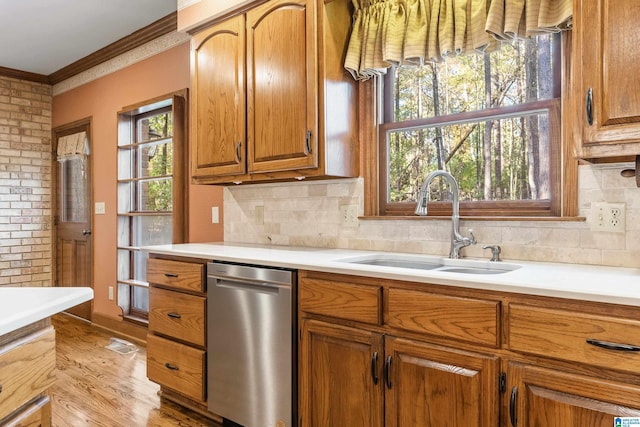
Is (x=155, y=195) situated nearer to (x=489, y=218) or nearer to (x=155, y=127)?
(x=155, y=127)

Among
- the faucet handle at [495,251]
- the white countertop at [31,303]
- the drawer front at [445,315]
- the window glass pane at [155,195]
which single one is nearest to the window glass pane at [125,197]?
the window glass pane at [155,195]

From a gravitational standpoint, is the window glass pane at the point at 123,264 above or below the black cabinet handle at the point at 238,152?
below

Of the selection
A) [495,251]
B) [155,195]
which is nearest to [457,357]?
[495,251]

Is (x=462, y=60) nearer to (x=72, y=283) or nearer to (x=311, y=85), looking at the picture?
(x=311, y=85)

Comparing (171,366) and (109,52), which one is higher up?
(109,52)

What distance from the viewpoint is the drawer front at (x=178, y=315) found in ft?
7.53

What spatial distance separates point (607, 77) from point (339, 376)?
1.39m

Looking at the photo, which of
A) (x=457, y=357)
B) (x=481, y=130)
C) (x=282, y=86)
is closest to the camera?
(x=457, y=357)

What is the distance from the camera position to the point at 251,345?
205 centimetres

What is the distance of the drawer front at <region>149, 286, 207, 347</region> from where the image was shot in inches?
90.4

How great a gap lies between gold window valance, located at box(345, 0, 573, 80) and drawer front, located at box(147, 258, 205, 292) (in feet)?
4.34

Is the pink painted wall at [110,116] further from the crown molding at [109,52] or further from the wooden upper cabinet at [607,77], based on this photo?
the wooden upper cabinet at [607,77]

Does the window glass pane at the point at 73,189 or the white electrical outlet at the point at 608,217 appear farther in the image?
the window glass pane at the point at 73,189

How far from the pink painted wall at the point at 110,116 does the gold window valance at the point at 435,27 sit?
1652 mm
